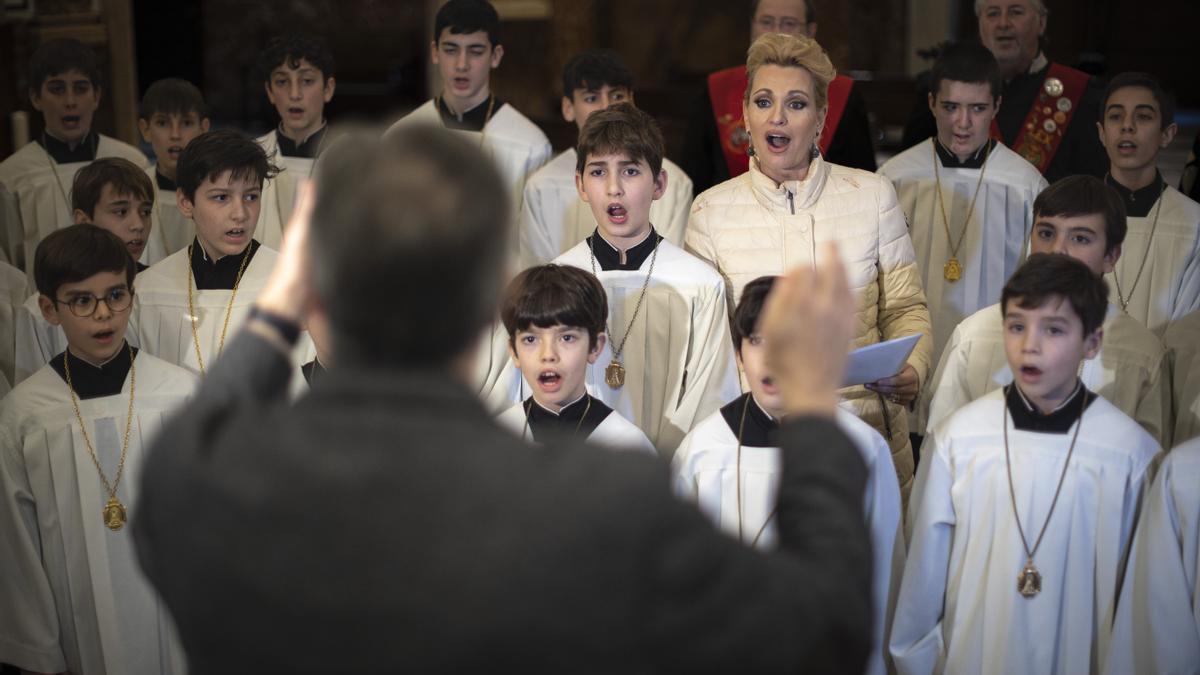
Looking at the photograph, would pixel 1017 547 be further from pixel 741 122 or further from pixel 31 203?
pixel 31 203

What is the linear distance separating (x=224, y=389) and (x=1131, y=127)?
14.0 feet

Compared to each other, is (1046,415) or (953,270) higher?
(953,270)

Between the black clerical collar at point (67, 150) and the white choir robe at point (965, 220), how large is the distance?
3.58 m

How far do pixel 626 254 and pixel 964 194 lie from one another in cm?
169

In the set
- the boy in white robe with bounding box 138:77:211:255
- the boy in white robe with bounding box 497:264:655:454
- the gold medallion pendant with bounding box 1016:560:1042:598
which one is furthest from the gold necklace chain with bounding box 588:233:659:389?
the boy in white robe with bounding box 138:77:211:255

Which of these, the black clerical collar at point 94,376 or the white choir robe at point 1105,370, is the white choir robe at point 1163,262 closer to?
the white choir robe at point 1105,370

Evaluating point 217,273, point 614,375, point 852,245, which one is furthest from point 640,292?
point 217,273

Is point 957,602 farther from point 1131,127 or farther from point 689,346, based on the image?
point 1131,127

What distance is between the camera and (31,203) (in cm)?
599

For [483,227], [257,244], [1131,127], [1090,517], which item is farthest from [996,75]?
[483,227]

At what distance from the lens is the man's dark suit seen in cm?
139

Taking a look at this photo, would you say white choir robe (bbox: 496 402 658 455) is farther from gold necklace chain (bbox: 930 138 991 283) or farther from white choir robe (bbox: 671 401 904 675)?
gold necklace chain (bbox: 930 138 991 283)

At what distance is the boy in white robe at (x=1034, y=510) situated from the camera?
342 cm

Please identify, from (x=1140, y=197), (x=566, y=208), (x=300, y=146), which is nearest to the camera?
(x=1140, y=197)
